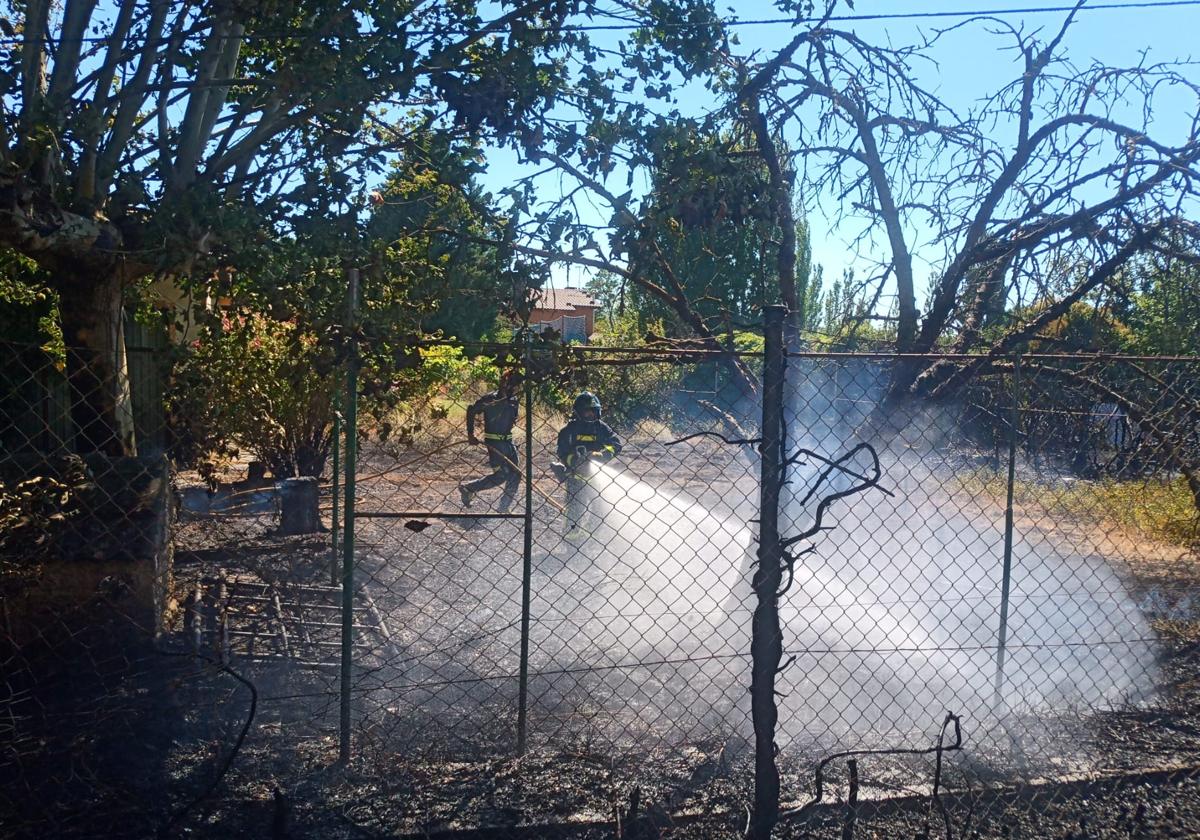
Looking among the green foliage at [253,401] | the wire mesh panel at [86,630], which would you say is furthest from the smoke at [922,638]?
the green foliage at [253,401]

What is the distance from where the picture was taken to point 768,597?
2975mm

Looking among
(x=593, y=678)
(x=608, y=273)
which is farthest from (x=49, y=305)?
(x=593, y=678)

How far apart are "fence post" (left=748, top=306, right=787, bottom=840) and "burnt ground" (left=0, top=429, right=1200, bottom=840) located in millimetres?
355

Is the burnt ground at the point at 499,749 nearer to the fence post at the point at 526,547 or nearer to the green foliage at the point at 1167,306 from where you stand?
the fence post at the point at 526,547

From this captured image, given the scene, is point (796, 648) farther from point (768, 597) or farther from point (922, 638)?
point (768, 597)

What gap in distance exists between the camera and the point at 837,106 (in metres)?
5.71

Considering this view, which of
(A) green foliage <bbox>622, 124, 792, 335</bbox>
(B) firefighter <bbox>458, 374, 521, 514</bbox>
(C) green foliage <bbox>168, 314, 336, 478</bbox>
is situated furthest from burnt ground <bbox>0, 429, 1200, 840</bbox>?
(C) green foliage <bbox>168, 314, 336, 478</bbox>

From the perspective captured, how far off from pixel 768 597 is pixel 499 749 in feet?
4.66

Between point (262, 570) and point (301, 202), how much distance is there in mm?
2986

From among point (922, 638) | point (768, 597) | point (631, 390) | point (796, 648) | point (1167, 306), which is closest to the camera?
point (768, 597)

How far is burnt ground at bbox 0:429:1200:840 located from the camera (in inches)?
129

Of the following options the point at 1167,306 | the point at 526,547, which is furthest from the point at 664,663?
the point at 1167,306

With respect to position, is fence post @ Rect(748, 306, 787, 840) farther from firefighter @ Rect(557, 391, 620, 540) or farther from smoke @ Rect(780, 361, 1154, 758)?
firefighter @ Rect(557, 391, 620, 540)

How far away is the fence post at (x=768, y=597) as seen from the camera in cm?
296
